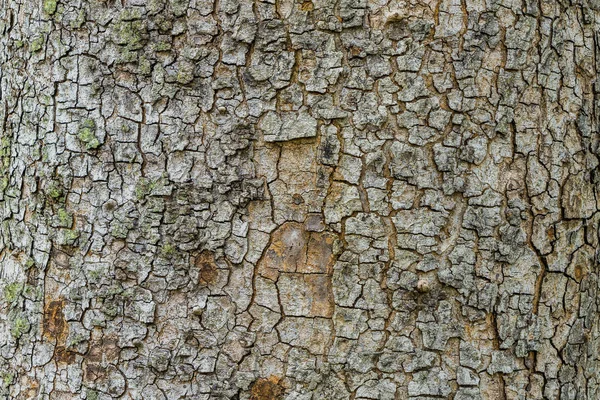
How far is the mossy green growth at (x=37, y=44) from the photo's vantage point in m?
1.92

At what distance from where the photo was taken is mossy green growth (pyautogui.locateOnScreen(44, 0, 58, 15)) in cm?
189

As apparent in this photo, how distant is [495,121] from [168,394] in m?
1.09

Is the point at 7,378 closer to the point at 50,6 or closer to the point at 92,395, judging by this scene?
the point at 92,395

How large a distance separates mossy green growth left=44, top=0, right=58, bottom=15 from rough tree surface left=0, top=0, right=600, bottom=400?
0.06 metres

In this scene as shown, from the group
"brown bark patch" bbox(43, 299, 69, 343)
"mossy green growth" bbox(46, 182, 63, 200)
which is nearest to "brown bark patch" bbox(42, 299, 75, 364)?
"brown bark patch" bbox(43, 299, 69, 343)

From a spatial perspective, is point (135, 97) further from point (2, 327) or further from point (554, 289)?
point (554, 289)

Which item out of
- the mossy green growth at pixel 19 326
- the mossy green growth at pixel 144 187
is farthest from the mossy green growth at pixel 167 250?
the mossy green growth at pixel 19 326

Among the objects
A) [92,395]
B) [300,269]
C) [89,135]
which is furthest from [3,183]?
[300,269]

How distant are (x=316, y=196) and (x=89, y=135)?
2.07 ft

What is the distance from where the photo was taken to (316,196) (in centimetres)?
173

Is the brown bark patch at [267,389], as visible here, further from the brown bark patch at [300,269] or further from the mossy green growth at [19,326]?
the mossy green growth at [19,326]

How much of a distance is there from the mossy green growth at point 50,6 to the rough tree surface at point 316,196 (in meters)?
0.06

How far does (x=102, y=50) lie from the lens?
182cm

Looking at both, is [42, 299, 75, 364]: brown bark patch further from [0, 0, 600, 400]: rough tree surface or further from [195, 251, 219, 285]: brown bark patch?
[195, 251, 219, 285]: brown bark patch
